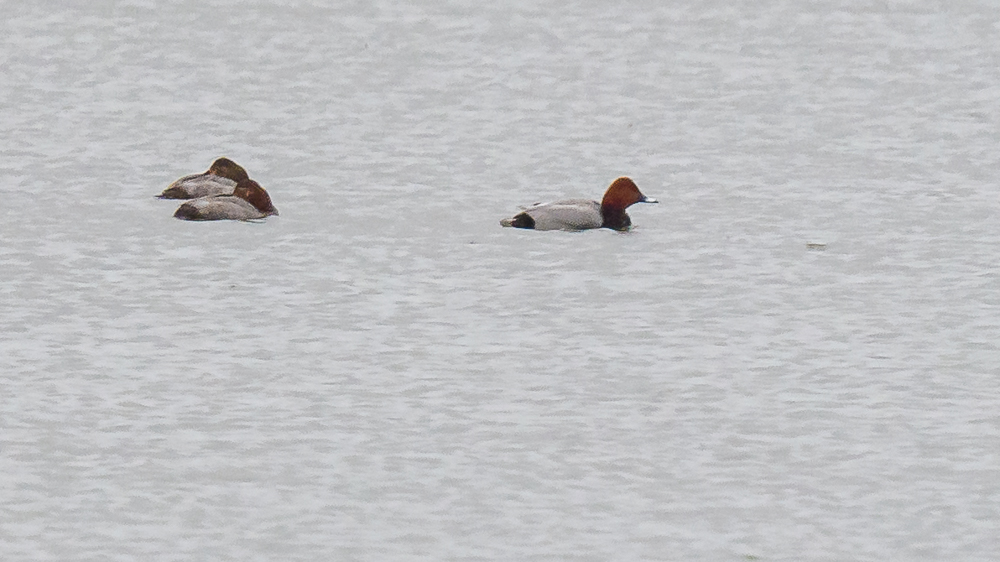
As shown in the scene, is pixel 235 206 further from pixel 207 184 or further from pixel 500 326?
pixel 500 326

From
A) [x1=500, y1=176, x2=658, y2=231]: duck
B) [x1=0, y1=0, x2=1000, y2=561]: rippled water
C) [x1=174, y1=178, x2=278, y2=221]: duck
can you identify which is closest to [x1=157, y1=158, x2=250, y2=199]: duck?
[x1=0, y1=0, x2=1000, y2=561]: rippled water

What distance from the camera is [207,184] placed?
19.7m

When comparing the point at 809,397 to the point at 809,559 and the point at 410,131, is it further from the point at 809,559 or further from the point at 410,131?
the point at 410,131

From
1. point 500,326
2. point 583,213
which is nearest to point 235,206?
point 583,213

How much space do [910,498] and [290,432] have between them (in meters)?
3.41

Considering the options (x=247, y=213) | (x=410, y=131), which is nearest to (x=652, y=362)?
(x=247, y=213)

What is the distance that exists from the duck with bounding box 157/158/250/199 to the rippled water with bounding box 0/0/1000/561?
49 cm

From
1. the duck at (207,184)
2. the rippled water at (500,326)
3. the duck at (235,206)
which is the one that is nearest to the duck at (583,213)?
the rippled water at (500,326)

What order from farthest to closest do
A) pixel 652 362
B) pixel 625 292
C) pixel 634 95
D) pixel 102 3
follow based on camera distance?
pixel 102 3 → pixel 634 95 → pixel 625 292 → pixel 652 362

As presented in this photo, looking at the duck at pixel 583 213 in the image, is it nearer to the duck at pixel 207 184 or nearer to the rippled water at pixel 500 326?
the rippled water at pixel 500 326

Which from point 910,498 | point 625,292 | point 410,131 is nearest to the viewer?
point 910,498

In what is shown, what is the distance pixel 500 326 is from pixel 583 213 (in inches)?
176

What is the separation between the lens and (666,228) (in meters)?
18.2

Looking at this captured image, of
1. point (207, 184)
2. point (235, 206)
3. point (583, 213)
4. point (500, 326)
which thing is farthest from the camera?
point (207, 184)
